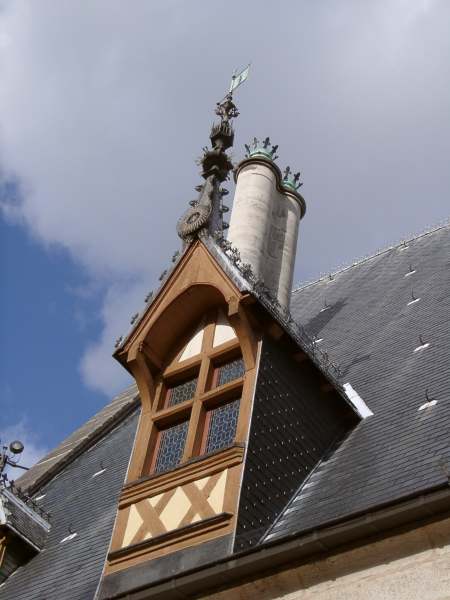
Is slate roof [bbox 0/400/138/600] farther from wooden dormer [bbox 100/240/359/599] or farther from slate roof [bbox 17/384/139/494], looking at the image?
wooden dormer [bbox 100/240/359/599]

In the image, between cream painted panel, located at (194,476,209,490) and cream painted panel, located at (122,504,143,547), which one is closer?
cream painted panel, located at (194,476,209,490)

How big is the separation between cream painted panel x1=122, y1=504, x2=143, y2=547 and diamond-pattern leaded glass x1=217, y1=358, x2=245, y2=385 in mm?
1721

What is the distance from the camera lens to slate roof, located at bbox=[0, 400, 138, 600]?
407 inches

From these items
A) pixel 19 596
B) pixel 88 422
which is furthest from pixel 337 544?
pixel 88 422

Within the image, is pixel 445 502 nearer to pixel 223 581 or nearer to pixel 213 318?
pixel 223 581

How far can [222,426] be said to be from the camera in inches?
388

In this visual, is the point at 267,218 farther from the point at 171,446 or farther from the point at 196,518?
the point at 196,518

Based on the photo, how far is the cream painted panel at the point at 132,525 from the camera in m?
9.21

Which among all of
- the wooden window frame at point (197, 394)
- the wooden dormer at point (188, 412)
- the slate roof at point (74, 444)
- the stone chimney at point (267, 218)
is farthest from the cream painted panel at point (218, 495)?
the slate roof at point (74, 444)

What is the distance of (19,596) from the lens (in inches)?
427

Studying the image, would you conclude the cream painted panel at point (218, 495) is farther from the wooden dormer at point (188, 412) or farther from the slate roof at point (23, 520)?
the slate roof at point (23, 520)

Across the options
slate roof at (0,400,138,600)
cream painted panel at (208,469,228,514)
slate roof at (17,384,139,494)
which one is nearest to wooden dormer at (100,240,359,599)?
cream painted panel at (208,469,228,514)

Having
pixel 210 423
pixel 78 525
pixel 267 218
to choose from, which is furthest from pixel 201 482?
pixel 267 218

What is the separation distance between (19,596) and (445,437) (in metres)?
5.15
